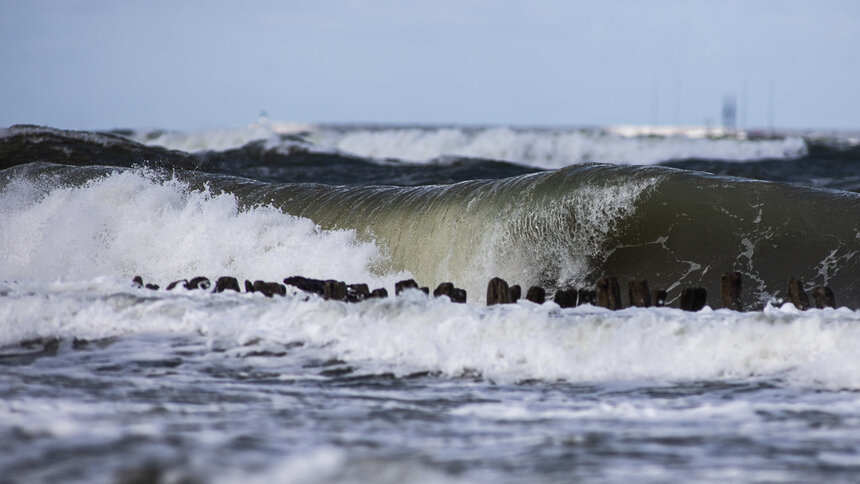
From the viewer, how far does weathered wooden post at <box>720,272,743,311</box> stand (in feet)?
17.4

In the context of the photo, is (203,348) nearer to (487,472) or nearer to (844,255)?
(487,472)

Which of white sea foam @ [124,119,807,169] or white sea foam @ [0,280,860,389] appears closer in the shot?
white sea foam @ [0,280,860,389]

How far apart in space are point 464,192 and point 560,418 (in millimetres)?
4801

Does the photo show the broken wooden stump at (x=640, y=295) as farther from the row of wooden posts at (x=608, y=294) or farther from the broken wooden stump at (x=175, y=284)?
the broken wooden stump at (x=175, y=284)

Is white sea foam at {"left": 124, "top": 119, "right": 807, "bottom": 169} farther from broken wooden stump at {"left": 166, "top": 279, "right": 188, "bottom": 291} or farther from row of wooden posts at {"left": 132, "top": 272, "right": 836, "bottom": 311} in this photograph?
row of wooden posts at {"left": 132, "top": 272, "right": 836, "bottom": 311}

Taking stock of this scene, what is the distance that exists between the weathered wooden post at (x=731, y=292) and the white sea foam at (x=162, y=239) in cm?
327

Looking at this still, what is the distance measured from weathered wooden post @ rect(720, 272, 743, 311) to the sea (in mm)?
194

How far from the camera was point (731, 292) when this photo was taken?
531 centimetres

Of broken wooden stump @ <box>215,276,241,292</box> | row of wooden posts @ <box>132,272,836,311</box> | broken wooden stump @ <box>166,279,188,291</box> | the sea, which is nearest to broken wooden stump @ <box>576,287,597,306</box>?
row of wooden posts @ <box>132,272,836,311</box>

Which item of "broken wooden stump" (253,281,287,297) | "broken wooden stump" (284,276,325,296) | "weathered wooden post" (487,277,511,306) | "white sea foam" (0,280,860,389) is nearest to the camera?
"white sea foam" (0,280,860,389)

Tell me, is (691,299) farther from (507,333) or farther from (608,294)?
(507,333)

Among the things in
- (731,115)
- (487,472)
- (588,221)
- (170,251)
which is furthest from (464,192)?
(731,115)

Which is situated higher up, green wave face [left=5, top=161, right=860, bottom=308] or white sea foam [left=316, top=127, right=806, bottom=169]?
white sea foam [left=316, top=127, right=806, bottom=169]

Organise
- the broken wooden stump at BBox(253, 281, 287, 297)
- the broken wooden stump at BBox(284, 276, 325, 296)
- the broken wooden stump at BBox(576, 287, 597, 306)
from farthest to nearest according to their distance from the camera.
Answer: the broken wooden stump at BBox(253, 281, 287, 297) < the broken wooden stump at BBox(284, 276, 325, 296) < the broken wooden stump at BBox(576, 287, 597, 306)
